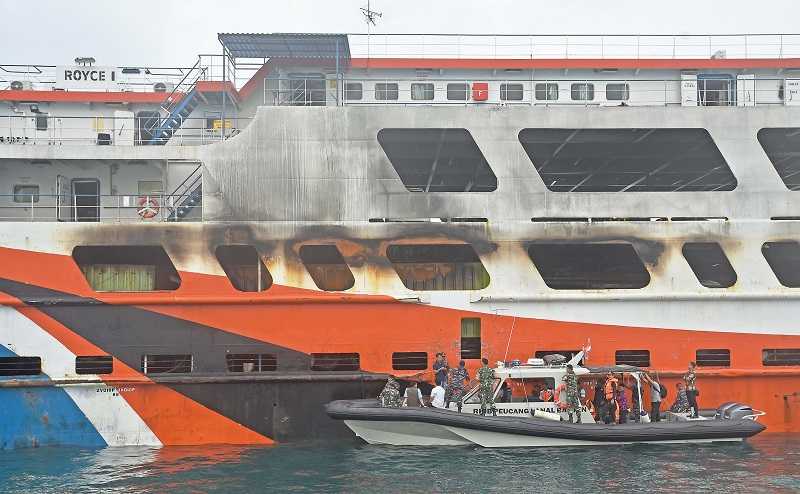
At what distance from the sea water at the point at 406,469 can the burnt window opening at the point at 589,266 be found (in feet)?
15.5

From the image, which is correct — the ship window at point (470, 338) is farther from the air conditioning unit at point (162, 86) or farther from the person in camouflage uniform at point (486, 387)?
the air conditioning unit at point (162, 86)

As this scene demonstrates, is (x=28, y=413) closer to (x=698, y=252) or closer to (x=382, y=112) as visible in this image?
(x=382, y=112)

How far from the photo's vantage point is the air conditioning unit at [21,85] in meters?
17.8

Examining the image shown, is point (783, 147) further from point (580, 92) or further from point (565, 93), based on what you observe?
point (565, 93)

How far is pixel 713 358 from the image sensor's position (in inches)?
485

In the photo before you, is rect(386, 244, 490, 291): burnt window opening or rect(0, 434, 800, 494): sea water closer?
rect(0, 434, 800, 494): sea water

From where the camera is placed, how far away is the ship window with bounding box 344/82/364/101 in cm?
1684

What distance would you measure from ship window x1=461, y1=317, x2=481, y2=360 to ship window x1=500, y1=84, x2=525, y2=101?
7.38 meters

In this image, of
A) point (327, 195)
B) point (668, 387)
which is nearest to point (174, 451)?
point (327, 195)

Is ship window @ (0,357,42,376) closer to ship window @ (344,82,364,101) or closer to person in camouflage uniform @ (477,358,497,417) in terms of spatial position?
person in camouflage uniform @ (477,358,497,417)

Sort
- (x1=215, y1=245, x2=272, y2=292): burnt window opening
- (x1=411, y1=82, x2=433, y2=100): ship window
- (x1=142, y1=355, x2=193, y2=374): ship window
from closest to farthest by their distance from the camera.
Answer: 1. (x1=142, y1=355, x2=193, y2=374): ship window
2. (x1=215, y1=245, x2=272, y2=292): burnt window opening
3. (x1=411, y1=82, x2=433, y2=100): ship window

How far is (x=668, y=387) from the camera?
12.2 m

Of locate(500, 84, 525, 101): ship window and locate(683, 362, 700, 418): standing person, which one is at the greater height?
locate(500, 84, 525, 101): ship window

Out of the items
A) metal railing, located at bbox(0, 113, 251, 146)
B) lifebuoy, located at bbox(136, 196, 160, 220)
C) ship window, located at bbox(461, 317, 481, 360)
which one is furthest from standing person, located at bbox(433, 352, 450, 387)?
metal railing, located at bbox(0, 113, 251, 146)
